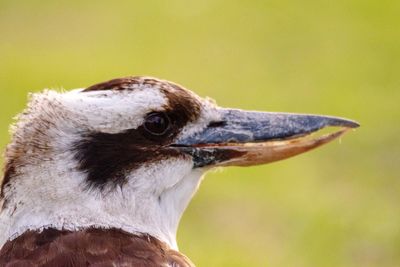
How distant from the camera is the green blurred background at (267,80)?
347 inches

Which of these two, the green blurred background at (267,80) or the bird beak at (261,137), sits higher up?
the bird beak at (261,137)

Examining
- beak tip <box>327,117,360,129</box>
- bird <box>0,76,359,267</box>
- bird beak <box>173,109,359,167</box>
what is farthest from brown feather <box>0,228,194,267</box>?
beak tip <box>327,117,360,129</box>

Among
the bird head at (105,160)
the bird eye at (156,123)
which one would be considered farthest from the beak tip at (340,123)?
the bird eye at (156,123)

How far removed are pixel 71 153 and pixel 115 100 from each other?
24 centimetres

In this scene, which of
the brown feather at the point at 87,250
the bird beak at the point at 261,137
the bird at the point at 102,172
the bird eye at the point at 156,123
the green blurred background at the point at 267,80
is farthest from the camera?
the green blurred background at the point at 267,80

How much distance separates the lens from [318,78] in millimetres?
11508

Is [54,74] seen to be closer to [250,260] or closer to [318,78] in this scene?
[318,78]

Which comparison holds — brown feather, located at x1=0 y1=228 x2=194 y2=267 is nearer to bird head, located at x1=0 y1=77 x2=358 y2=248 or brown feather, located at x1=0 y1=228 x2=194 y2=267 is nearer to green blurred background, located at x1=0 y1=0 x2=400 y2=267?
bird head, located at x1=0 y1=77 x2=358 y2=248

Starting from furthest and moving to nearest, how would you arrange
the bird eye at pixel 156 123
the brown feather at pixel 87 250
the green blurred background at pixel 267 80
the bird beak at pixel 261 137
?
the green blurred background at pixel 267 80 → the bird beak at pixel 261 137 → the bird eye at pixel 156 123 → the brown feather at pixel 87 250

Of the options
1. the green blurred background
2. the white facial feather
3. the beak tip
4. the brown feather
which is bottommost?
the green blurred background

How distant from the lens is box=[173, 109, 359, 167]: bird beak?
4840 mm

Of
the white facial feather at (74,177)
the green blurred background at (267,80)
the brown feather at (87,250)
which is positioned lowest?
the green blurred background at (267,80)

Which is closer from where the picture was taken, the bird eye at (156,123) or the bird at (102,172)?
the bird at (102,172)

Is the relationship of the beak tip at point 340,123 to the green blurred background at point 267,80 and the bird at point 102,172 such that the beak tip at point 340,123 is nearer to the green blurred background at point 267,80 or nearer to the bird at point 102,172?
the bird at point 102,172
